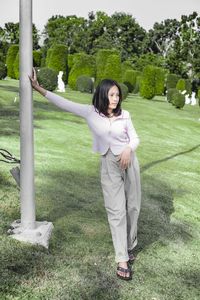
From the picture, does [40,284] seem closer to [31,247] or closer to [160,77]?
[31,247]

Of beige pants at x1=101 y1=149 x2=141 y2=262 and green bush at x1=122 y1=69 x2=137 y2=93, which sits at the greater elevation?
beige pants at x1=101 y1=149 x2=141 y2=262

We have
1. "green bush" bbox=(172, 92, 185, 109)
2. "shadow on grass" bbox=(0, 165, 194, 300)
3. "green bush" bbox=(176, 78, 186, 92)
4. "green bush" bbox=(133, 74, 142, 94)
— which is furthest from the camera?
"green bush" bbox=(133, 74, 142, 94)

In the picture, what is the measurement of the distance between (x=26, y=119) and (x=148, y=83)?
2770 cm

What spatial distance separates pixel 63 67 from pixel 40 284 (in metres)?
31.2

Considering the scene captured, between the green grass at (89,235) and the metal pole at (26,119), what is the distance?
1.14 feet

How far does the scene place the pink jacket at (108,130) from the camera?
12.5 ft

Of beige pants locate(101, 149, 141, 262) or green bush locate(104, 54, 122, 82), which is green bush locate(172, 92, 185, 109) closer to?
green bush locate(104, 54, 122, 82)

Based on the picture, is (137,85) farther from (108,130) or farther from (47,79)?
(108,130)

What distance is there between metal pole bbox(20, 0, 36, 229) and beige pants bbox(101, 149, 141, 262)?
31.5 inches

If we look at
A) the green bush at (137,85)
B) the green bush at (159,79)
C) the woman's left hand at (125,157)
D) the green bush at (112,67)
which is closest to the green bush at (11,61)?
the green bush at (112,67)

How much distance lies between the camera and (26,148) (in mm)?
4215

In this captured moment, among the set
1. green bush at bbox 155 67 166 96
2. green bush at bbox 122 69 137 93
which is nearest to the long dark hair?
green bush at bbox 155 67 166 96

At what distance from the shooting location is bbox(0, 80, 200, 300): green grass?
12.0 feet

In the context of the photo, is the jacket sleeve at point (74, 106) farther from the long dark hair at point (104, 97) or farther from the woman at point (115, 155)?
the long dark hair at point (104, 97)
